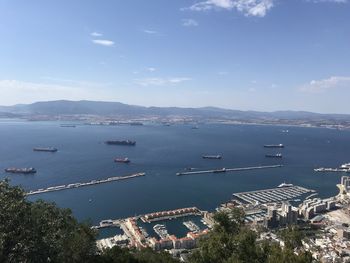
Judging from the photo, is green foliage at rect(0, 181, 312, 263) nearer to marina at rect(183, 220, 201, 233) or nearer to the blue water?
marina at rect(183, 220, 201, 233)

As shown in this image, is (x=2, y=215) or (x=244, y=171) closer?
(x=2, y=215)

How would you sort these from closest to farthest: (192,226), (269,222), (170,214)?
(192,226) → (269,222) → (170,214)

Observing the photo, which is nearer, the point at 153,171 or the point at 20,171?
the point at 20,171

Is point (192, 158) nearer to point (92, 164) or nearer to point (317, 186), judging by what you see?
point (92, 164)

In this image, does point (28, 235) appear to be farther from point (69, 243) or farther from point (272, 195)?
point (272, 195)

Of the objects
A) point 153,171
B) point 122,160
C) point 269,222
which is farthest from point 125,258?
point 122,160

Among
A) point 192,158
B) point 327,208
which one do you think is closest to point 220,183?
point 327,208
